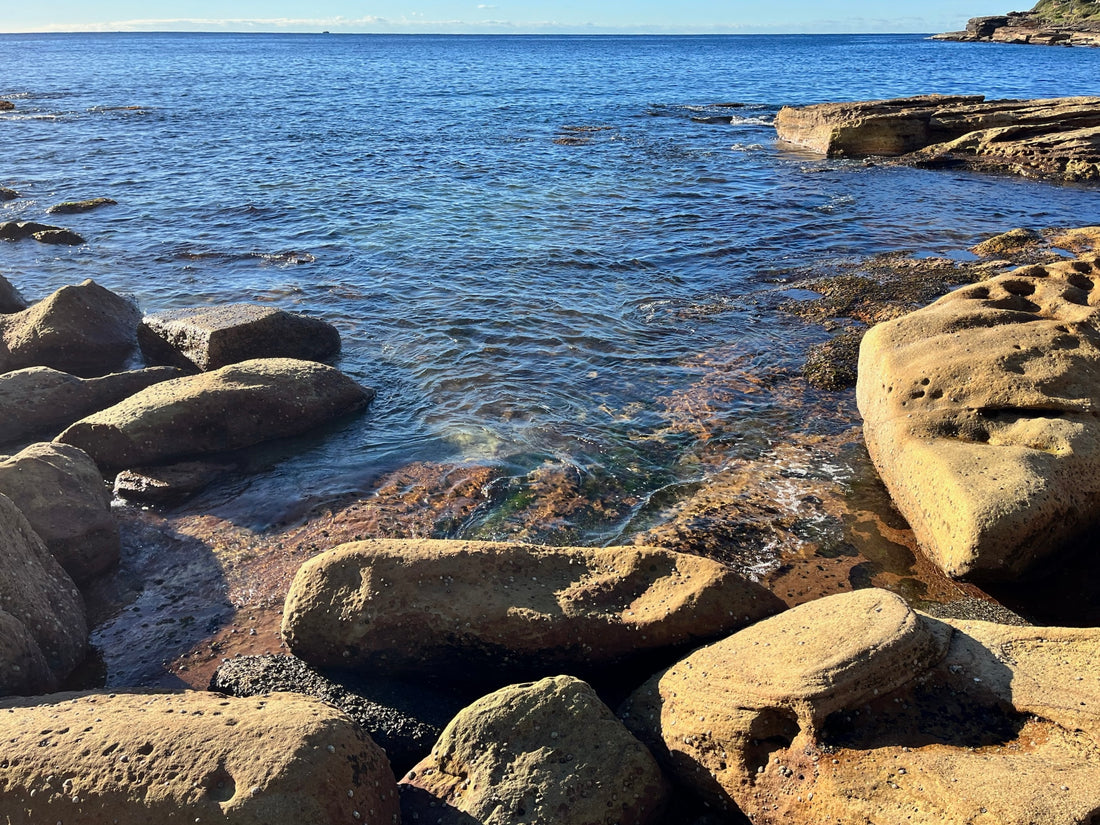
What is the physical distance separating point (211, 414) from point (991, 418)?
7.96m

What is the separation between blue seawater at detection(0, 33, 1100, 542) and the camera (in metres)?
9.41

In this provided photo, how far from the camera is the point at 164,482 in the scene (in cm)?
823

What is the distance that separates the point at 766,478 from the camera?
828cm

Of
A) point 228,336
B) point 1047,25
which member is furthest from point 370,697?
point 1047,25

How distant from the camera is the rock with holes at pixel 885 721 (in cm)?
360

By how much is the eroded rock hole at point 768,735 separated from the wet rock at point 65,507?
566 centimetres

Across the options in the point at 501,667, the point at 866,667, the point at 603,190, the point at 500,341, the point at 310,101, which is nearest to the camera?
the point at 866,667

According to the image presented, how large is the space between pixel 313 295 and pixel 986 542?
11715mm

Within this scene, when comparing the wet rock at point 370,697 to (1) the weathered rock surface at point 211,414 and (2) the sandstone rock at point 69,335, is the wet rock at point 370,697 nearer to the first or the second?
(1) the weathered rock surface at point 211,414

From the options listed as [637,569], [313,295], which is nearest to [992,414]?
[637,569]

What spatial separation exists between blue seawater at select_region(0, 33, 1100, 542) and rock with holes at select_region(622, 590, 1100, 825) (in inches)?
118

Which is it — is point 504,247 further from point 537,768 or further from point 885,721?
point 885,721

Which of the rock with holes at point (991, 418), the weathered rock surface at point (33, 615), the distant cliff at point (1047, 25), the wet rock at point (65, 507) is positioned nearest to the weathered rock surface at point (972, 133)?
the rock with holes at point (991, 418)

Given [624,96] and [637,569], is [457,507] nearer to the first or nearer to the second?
[637,569]
